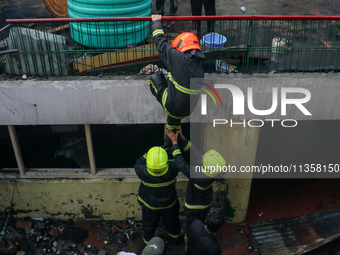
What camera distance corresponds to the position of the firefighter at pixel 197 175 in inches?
180

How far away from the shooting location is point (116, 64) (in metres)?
5.21

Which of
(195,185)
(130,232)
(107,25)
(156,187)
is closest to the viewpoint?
(195,185)

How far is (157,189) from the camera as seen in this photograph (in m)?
4.98

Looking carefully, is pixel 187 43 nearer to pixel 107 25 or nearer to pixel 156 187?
pixel 107 25

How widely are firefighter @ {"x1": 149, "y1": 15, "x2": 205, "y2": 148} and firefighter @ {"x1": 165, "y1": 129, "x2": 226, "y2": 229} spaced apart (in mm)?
645

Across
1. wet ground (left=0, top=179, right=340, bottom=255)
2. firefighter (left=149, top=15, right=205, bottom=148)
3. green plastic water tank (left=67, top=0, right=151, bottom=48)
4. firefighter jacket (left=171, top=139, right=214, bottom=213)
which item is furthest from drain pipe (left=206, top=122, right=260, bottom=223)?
green plastic water tank (left=67, top=0, right=151, bottom=48)

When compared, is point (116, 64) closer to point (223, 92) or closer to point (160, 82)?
point (160, 82)

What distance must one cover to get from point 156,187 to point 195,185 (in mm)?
576

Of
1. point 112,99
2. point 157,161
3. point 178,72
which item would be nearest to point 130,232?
point 157,161

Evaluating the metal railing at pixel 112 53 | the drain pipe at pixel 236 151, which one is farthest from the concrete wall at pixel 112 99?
the drain pipe at pixel 236 151

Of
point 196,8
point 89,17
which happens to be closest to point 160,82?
point 89,17

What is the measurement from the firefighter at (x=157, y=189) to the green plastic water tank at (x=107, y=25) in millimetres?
1813

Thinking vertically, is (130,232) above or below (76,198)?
below

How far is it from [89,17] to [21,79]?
1397 mm
